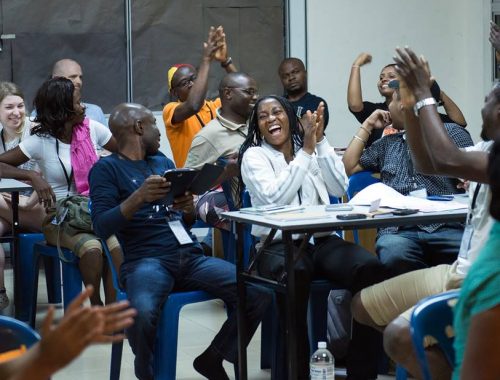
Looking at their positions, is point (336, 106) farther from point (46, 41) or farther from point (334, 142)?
point (46, 41)

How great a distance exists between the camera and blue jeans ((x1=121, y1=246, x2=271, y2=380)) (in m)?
3.99

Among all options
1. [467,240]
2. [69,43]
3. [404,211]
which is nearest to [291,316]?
[404,211]

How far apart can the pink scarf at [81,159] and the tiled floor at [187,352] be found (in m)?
0.88

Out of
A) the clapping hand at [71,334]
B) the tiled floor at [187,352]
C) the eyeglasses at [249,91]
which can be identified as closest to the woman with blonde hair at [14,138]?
the tiled floor at [187,352]

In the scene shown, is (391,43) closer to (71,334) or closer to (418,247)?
(418,247)

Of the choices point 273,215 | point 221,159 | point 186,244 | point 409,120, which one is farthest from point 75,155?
point 409,120

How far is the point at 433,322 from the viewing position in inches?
106

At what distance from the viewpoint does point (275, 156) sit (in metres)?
4.54

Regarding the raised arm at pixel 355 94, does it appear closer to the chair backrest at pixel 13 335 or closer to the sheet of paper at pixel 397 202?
the sheet of paper at pixel 397 202

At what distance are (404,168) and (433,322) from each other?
217 cm

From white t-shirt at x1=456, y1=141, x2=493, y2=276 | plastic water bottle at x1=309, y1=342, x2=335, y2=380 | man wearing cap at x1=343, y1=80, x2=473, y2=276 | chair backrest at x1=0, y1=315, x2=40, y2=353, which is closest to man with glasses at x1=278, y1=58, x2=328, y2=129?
man wearing cap at x1=343, y1=80, x2=473, y2=276

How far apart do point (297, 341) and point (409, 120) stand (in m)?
1.10

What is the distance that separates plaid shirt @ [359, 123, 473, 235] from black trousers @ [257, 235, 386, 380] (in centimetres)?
52

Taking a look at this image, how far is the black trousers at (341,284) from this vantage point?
13.3ft
